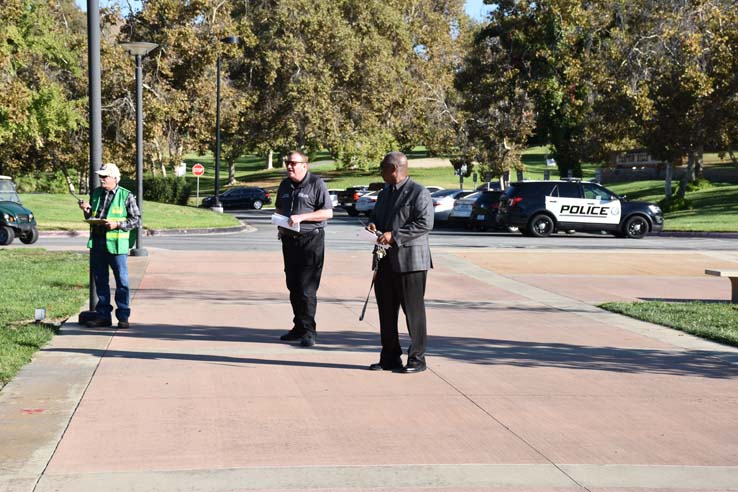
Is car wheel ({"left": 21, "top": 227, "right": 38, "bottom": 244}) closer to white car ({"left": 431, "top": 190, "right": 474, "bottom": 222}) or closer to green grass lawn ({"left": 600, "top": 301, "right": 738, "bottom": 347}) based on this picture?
green grass lawn ({"left": 600, "top": 301, "right": 738, "bottom": 347})

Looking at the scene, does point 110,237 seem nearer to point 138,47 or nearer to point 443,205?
point 138,47

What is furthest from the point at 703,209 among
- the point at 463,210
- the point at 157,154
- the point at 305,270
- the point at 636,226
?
the point at 305,270

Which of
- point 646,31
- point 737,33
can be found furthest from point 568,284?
point 646,31

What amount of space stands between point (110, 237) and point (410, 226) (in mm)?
3719

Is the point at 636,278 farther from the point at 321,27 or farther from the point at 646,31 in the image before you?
the point at 321,27

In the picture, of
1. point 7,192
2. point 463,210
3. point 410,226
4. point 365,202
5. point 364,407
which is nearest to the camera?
point 364,407

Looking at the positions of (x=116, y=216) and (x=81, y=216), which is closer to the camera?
(x=116, y=216)

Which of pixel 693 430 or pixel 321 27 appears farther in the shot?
pixel 321 27

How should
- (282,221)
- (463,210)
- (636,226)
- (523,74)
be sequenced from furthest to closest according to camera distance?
1. (523,74)
2. (463,210)
3. (636,226)
4. (282,221)

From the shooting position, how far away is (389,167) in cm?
868

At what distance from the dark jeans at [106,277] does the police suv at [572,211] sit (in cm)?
2235

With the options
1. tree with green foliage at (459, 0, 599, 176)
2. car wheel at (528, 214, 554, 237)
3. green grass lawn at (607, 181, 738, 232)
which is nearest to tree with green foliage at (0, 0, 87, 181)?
car wheel at (528, 214, 554, 237)

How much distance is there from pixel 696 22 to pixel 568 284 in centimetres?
3212

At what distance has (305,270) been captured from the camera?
10266 mm
